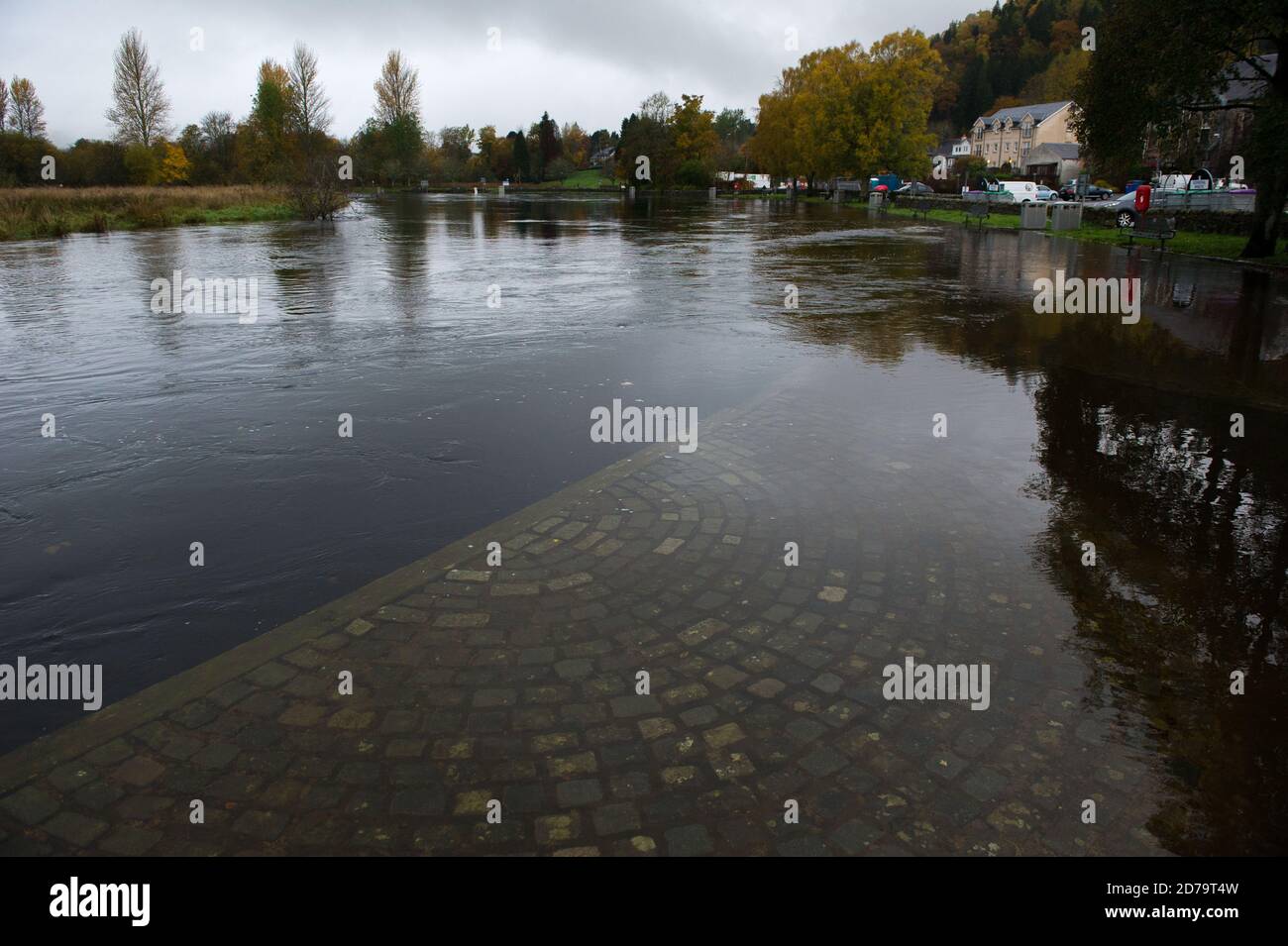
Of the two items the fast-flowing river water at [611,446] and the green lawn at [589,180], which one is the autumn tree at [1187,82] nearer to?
the fast-flowing river water at [611,446]

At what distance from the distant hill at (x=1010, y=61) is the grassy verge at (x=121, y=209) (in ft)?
356

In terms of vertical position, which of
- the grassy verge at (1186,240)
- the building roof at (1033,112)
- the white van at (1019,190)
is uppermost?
the building roof at (1033,112)

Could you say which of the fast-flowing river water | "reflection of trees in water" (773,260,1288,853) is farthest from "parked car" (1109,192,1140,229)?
"reflection of trees in water" (773,260,1288,853)

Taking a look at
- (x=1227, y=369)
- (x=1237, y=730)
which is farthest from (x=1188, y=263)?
(x=1237, y=730)

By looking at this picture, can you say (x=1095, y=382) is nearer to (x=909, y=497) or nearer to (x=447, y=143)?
(x=909, y=497)

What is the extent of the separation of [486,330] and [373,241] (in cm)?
1851

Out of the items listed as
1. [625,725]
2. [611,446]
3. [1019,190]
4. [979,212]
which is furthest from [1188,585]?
[1019,190]

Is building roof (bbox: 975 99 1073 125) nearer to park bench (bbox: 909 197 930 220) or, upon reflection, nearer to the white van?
the white van

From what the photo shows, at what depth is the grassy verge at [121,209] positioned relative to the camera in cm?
3050

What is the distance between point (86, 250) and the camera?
78.8ft

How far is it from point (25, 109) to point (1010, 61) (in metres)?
134

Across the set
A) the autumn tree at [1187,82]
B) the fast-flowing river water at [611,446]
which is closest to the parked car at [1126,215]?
the autumn tree at [1187,82]

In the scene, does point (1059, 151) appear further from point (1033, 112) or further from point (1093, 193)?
point (1093, 193)

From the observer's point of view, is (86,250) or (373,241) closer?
(86,250)
